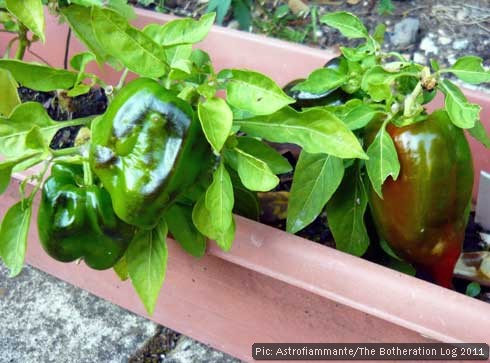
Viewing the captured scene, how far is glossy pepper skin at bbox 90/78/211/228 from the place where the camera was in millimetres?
875

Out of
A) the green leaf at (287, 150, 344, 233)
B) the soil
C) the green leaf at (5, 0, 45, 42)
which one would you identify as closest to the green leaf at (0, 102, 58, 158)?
the green leaf at (5, 0, 45, 42)

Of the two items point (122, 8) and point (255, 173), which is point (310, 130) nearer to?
point (255, 173)

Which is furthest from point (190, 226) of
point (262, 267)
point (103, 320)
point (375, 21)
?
point (375, 21)

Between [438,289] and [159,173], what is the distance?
1.16 ft

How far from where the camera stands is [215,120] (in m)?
0.85

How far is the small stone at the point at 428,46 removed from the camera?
175 centimetres

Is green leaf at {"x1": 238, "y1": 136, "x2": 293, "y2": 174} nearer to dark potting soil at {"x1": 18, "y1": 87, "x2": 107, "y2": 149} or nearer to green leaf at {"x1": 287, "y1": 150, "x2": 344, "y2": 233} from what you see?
green leaf at {"x1": 287, "y1": 150, "x2": 344, "y2": 233}

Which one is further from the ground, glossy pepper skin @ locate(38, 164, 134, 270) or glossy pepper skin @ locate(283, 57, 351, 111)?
glossy pepper skin @ locate(283, 57, 351, 111)

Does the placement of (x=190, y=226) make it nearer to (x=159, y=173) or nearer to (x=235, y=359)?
(x=159, y=173)

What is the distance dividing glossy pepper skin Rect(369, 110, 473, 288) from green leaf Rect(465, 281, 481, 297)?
0.27ft

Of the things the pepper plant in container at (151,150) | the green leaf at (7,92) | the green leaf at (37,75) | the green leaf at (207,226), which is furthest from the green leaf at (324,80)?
the green leaf at (7,92)

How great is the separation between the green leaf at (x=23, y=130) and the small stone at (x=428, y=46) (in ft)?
3.42

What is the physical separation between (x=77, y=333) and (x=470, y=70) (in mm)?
803

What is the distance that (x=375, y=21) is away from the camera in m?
1.86
